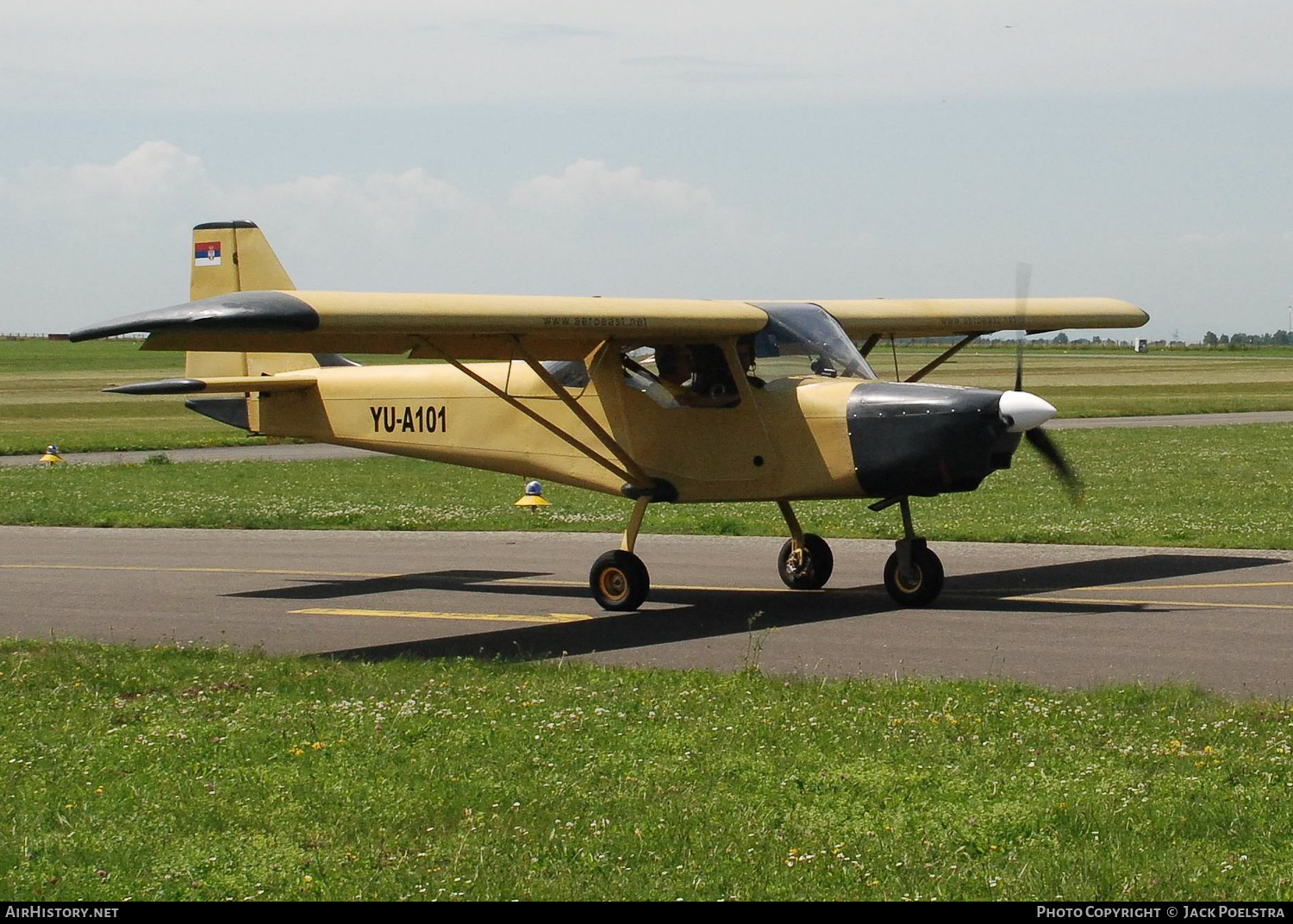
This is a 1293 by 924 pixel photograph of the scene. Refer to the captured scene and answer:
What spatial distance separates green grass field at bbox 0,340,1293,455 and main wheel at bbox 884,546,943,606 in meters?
19.5

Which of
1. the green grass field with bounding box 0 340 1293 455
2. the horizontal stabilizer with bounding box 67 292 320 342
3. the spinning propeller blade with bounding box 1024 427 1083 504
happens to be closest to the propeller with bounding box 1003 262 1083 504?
the spinning propeller blade with bounding box 1024 427 1083 504

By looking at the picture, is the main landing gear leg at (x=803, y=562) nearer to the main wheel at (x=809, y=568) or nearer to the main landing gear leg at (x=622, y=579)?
the main wheel at (x=809, y=568)

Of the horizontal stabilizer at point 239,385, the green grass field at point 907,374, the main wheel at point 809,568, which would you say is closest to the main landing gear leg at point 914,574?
the main wheel at point 809,568

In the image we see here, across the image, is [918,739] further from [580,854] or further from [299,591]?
[299,591]

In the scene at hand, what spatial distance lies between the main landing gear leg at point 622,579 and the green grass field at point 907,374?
17687 millimetres

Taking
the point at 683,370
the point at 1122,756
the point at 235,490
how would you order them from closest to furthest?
the point at 1122,756 → the point at 683,370 → the point at 235,490

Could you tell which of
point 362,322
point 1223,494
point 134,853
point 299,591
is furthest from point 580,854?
point 1223,494

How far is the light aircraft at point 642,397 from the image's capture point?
12.7 meters

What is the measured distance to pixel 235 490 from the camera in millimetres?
27516

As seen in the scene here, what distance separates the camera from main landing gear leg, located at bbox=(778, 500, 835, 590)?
15.3 metres

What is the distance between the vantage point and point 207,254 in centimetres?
1794

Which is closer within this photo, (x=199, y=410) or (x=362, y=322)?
(x=362, y=322)

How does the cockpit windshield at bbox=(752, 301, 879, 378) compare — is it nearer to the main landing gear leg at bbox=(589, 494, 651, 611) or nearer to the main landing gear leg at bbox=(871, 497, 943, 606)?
the main landing gear leg at bbox=(871, 497, 943, 606)

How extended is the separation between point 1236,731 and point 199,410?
12887 millimetres
